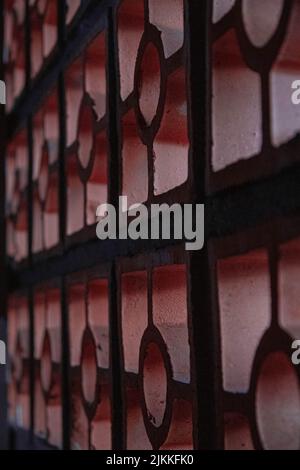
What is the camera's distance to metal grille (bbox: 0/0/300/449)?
696 millimetres

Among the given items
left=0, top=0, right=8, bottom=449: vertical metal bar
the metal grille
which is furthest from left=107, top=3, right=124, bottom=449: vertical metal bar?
left=0, top=0, right=8, bottom=449: vertical metal bar

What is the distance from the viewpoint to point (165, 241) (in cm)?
91

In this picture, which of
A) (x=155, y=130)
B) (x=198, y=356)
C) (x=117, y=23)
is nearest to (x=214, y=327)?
(x=198, y=356)

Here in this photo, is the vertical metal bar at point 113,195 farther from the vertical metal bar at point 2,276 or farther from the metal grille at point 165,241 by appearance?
the vertical metal bar at point 2,276

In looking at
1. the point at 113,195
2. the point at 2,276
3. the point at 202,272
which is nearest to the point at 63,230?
the point at 113,195

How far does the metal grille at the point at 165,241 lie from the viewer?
70 centimetres

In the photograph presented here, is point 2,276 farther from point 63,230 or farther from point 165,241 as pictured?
point 165,241

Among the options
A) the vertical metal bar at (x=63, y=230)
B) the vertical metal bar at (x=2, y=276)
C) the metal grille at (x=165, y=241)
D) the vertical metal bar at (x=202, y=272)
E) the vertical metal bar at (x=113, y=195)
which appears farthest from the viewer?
the vertical metal bar at (x=2, y=276)

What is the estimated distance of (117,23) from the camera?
3.46 ft

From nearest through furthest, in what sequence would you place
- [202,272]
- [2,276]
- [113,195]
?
[202,272]
[113,195]
[2,276]

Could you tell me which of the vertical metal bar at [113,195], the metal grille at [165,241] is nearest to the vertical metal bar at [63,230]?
the metal grille at [165,241]

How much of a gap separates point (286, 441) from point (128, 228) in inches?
15.8

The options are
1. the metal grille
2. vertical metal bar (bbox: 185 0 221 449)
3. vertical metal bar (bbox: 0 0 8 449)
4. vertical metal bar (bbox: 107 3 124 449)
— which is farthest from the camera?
vertical metal bar (bbox: 0 0 8 449)

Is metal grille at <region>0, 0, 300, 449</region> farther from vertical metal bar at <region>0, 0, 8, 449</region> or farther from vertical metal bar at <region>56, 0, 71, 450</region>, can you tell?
vertical metal bar at <region>0, 0, 8, 449</region>
